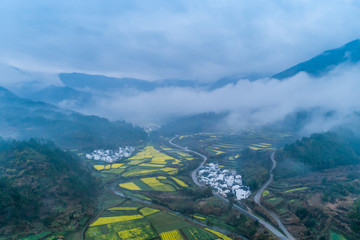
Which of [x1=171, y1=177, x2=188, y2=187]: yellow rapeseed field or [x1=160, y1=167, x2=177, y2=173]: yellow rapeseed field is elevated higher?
[x1=160, y1=167, x2=177, y2=173]: yellow rapeseed field

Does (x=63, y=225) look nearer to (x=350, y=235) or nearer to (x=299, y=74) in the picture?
Answer: (x=350, y=235)

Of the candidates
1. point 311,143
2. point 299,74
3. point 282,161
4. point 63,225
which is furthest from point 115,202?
point 299,74

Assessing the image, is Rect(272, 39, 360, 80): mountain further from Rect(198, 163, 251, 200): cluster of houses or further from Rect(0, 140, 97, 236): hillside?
Rect(0, 140, 97, 236): hillside

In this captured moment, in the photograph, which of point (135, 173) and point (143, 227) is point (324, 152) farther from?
point (143, 227)

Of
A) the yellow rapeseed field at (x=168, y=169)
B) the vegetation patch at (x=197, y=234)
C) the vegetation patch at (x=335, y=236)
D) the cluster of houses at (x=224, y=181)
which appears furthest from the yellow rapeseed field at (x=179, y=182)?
the vegetation patch at (x=335, y=236)

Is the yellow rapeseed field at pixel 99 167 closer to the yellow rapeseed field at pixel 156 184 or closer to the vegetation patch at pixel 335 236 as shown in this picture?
the yellow rapeseed field at pixel 156 184

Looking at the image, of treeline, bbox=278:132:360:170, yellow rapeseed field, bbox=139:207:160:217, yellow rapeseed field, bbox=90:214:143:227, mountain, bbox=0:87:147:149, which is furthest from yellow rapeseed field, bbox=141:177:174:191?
mountain, bbox=0:87:147:149

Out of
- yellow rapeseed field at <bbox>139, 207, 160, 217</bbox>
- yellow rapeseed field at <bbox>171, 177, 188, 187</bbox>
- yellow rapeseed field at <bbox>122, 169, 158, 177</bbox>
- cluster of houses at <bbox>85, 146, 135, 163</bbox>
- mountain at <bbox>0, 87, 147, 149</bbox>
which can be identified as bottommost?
yellow rapeseed field at <bbox>171, 177, 188, 187</bbox>
